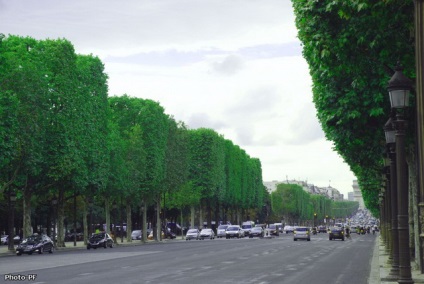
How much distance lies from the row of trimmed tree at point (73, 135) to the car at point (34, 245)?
Result: 3.83 metres

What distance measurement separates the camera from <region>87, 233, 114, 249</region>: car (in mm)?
70750

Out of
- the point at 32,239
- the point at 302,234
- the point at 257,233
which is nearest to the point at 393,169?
the point at 32,239

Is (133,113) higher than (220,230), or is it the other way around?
(133,113)

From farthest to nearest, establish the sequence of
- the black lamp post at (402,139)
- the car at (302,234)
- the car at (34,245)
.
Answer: the car at (302,234)
the car at (34,245)
the black lamp post at (402,139)

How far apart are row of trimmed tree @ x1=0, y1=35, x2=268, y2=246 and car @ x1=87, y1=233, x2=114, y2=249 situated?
8.71 feet

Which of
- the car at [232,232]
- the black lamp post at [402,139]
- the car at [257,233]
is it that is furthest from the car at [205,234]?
the black lamp post at [402,139]

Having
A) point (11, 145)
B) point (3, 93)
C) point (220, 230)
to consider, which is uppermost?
point (3, 93)

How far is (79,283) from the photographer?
25.4 m

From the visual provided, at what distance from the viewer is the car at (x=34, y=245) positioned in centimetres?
5725

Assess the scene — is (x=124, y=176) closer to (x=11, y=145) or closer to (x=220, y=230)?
(x=11, y=145)

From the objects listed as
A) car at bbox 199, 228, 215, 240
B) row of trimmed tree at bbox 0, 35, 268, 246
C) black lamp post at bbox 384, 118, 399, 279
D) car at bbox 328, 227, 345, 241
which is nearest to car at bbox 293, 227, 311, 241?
car at bbox 328, 227, 345, 241

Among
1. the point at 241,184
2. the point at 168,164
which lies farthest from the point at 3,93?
the point at 241,184

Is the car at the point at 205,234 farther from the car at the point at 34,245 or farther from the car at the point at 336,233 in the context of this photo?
the car at the point at 34,245

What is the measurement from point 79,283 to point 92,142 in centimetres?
4504
